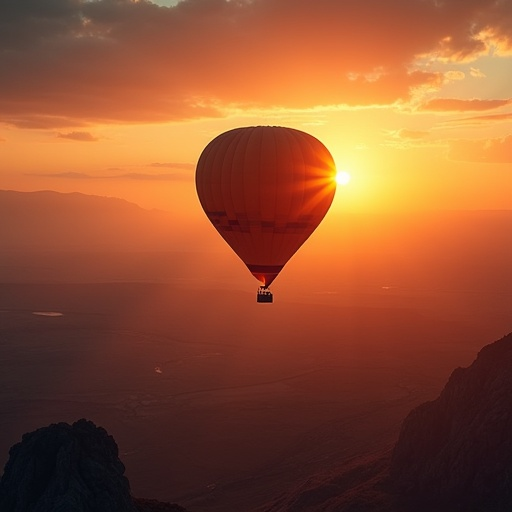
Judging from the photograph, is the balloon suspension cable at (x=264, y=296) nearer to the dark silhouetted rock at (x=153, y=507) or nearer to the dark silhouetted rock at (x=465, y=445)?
the dark silhouetted rock at (x=153, y=507)

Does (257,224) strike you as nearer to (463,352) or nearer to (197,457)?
(197,457)

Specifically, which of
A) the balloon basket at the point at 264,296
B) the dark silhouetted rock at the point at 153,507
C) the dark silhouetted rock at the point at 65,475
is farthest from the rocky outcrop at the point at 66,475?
Answer: the balloon basket at the point at 264,296

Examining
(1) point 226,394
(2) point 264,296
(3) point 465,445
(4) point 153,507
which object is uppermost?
(2) point 264,296

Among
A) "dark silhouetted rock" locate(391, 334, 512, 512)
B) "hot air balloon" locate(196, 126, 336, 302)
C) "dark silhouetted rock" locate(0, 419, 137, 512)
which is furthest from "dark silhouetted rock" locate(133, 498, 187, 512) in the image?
"dark silhouetted rock" locate(391, 334, 512, 512)

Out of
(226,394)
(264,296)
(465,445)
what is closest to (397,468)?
(465,445)

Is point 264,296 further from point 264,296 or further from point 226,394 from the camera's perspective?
point 226,394

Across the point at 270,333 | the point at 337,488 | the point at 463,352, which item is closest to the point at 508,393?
the point at 337,488

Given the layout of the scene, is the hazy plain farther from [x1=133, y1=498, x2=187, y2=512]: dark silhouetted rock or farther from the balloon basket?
the balloon basket
